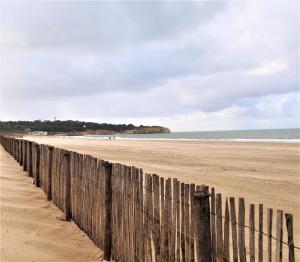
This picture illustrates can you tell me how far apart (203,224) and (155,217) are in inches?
40.0

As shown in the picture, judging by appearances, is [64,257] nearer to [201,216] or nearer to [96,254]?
[96,254]

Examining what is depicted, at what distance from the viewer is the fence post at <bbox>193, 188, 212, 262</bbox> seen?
3.33 meters

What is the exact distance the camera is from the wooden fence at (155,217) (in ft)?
10.4

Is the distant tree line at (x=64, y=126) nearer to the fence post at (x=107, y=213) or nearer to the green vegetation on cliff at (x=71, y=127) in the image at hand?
the green vegetation on cliff at (x=71, y=127)

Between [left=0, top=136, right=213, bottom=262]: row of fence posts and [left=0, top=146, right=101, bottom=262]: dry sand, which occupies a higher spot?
[left=0, top=136, right=213, bottom=262]: row of fence posts

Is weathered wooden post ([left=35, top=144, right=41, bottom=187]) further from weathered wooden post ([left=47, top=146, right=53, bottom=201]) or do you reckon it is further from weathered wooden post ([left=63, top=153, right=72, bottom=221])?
weathered wooden post ([left=63, top=153, right=72, bottom=221])

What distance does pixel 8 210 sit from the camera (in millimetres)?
8219

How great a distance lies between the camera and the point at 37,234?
23.0ft

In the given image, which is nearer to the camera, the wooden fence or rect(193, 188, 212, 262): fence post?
the wooden fence

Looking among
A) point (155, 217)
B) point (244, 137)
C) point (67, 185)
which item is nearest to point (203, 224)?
point (155, 217)

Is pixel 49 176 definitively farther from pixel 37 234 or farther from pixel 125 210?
pixel 125 210

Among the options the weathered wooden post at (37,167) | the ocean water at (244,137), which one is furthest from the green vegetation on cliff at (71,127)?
the weathered wooden post at (37,167)

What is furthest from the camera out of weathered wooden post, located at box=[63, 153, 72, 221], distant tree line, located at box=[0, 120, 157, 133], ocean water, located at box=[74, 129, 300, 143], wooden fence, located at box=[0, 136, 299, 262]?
distant tree line, located at box=[0, 120, 157, 133]

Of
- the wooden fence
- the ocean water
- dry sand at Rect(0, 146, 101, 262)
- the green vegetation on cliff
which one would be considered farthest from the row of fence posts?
the green vegetation on cliff
